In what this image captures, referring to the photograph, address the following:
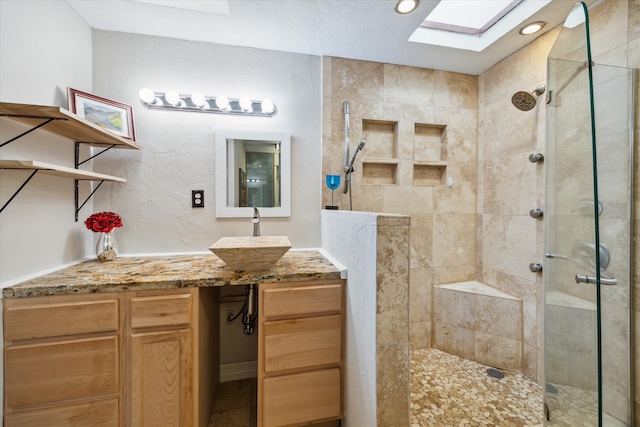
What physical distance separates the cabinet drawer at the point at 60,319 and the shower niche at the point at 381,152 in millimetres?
1731

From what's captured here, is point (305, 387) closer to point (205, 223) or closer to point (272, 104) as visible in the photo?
point (205, 223)

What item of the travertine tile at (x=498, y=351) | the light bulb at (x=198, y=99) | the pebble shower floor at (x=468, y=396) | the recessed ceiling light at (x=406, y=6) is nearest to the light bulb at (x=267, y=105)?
the light bulb at (x=198, y=99)

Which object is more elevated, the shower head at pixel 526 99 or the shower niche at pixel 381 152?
the shower head at pixel 526 99

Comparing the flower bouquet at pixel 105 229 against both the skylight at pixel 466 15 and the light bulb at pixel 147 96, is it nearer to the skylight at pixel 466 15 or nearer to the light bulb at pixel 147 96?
the light bulb at pixel 147 96

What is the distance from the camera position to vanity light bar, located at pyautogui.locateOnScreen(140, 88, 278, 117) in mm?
1590

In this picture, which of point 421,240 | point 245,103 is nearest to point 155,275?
point 245,103

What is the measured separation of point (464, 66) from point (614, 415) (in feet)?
7.75

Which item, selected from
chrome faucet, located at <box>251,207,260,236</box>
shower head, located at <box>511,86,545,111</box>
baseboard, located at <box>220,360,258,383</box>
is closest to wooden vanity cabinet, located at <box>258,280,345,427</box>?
chrome faucet, located at <box>251,207,260,236</box>

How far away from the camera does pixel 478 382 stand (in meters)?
1.63

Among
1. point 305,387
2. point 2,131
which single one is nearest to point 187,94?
point 2,131

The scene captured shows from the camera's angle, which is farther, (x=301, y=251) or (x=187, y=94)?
(x=301, y=251)

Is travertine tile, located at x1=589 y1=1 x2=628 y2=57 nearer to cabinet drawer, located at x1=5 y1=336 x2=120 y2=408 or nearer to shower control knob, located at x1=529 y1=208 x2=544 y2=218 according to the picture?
shower control knob, located at x1=529 y1=208 x2=544 y2=218

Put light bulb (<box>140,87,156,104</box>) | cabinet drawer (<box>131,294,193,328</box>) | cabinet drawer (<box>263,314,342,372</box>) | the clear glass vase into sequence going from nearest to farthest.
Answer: cabinet drawer (<box>131,294,193,328</box>), cabinet drawer (<box>263,314,342,372</box>), the clear glass vase, light bulb (<box>140,87,156,104</box>)

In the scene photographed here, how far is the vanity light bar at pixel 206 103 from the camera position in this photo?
5.22ft
